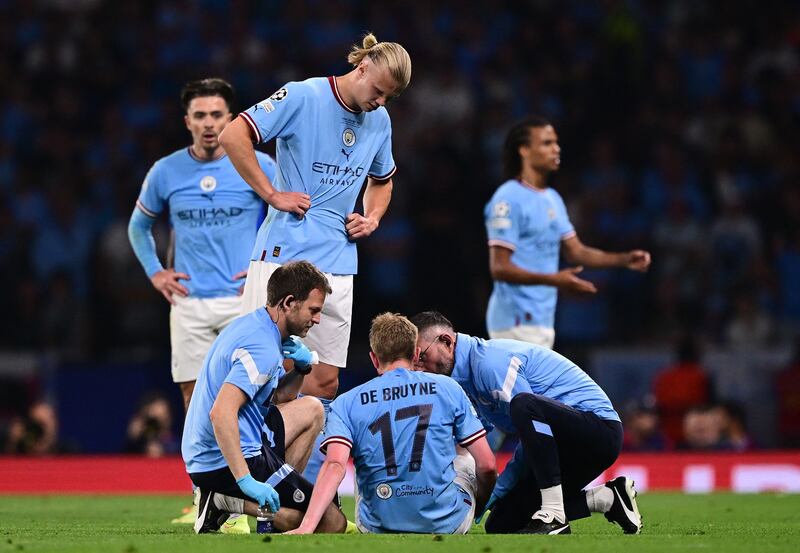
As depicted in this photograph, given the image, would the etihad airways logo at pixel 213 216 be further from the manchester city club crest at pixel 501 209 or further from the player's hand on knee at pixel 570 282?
the player's hand on knee at pixel 570 282

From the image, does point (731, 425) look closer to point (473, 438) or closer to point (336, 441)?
point (473, 438)

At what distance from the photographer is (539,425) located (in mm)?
7207

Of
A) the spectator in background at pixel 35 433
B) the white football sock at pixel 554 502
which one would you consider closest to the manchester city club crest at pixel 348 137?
the white football sock at pixel 554 502

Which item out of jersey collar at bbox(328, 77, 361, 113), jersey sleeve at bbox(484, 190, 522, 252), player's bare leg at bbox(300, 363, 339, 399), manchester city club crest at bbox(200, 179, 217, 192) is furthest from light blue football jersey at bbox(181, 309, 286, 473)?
jersey sleeve at bbox(484, 190, 522, 252)

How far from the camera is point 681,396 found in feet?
44.8

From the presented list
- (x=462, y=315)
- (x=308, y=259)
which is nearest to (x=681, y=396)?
(x=462, y=315)

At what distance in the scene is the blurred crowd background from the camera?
13.9 m

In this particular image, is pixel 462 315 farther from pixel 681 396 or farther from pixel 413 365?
pixel 413 365

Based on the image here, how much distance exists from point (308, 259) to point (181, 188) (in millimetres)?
2040

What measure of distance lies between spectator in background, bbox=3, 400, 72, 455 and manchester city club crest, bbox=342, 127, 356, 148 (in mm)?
6133

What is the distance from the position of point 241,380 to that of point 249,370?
65mm

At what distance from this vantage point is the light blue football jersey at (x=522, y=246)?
34.5 ft

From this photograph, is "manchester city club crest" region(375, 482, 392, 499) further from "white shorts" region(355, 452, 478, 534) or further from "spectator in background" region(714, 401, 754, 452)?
"spectator in background" region(714, 401, 754, 452)

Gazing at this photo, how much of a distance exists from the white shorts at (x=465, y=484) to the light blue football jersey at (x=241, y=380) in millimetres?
655
